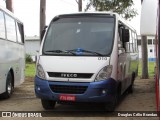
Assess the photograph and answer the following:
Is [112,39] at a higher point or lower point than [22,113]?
higher

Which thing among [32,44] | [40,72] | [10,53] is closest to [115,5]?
[10,53]

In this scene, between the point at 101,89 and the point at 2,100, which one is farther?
the point at 2,100

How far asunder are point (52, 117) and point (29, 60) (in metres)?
35.9

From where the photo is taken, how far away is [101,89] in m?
9.38

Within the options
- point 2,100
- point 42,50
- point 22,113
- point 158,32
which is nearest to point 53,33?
point 42,50

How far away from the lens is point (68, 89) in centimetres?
954

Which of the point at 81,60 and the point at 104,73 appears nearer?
the point at 104,73

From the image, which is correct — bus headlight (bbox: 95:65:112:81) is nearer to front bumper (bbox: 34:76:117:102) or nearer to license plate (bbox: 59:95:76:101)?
front bumper (bbox: 34:76:117:102)

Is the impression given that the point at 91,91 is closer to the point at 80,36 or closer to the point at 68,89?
the point at 68,89

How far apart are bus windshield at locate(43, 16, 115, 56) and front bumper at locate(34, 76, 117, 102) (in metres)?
0.84

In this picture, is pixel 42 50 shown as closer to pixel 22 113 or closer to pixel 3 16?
pixel 22 113

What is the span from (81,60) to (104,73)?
675 millimetres

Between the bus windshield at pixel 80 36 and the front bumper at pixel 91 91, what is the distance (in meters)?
0.84

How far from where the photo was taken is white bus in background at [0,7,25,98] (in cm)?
1222
